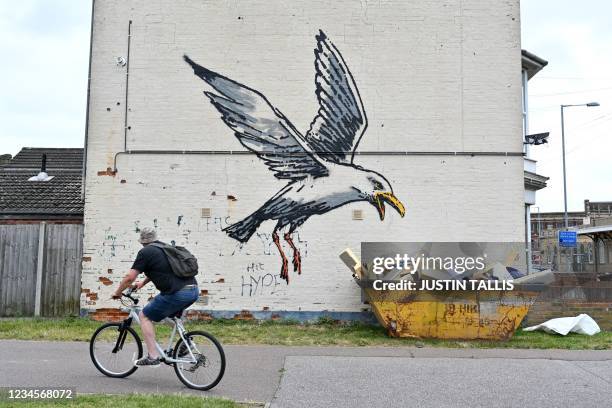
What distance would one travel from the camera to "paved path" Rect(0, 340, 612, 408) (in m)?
6.53

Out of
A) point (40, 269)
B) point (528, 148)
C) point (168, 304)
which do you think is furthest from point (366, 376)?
point (528, 148)

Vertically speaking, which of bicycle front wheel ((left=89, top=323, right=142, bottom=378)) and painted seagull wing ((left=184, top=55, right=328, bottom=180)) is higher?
painted seagull wing ((left=184, top=55, right=328, bottom=180))

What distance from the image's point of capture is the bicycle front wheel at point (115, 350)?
7125 millimetres

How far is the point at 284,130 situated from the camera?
40.1ft

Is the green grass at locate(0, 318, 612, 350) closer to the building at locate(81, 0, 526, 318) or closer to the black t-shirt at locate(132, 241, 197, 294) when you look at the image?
the building at locate(81, 0, 526, 318)

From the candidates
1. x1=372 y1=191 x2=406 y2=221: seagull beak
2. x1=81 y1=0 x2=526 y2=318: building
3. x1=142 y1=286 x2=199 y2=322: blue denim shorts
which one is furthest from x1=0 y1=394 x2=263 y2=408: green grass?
x1=372 y1=191 x2=406 y2=221: seagull beak

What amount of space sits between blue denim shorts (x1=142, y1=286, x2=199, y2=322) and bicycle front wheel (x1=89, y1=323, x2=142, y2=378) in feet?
1.71

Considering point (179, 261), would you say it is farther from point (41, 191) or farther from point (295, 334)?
point (41, 191)

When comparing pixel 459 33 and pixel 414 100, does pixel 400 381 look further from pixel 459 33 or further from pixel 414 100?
pixel 459 33

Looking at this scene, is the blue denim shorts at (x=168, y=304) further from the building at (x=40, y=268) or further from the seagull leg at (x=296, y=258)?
the building at (x=40, y=268)

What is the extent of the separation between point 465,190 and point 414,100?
2.09m

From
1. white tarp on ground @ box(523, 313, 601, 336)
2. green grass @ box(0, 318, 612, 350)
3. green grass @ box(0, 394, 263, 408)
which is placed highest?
white tarp on ground @ box(523, 313, 601, 336)

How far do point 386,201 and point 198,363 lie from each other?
6.28 meters

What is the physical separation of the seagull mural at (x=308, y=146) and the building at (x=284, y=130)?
6 centimetres
